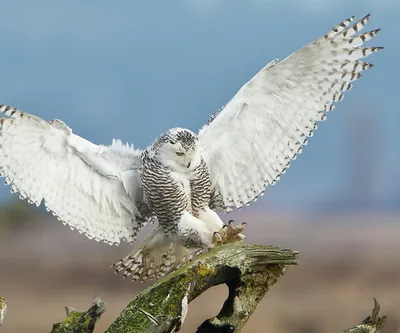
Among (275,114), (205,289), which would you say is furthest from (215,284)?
(275,114)

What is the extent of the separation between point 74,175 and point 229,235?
1413mm

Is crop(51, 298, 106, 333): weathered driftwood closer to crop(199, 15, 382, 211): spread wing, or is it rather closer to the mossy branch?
the mossy branch

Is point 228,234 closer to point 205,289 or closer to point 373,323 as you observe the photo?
point 205,289

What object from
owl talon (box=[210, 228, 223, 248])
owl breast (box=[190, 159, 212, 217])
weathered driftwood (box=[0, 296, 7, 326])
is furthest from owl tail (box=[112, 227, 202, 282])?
weathered driftwood (box=[0, 296, 7, 326])

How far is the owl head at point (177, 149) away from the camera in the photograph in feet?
17.6

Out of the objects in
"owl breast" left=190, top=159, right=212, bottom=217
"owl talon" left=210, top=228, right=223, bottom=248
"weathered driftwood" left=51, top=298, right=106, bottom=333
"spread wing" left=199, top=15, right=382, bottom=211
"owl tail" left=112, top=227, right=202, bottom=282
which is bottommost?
"weathered driftwood" left=51, top=298, right=106, bottom=333

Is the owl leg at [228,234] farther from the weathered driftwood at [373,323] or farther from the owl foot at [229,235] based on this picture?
the weathered driftwood at [373,323]

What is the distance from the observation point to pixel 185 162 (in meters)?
5.47

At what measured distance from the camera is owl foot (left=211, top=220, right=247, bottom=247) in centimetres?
534

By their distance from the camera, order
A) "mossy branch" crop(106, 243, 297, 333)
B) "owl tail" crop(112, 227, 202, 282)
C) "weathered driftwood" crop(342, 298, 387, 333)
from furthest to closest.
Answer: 1. "owl tail" crop(112, 227, 202, 282)
2. "weathered driftwood" crop(342, 298, 387, 333)
3. "mossy branch" crop(106, 243, 297, 333)

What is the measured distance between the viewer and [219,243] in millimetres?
5359

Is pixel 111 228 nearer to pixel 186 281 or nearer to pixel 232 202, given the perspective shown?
pixel 232 202

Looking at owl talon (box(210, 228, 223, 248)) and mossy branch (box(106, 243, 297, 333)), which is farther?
owl talon (box(210, 228, 223, 248))

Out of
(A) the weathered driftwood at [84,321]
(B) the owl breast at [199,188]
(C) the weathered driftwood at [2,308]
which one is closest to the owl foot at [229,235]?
(B) the owl breast at [199,188]
